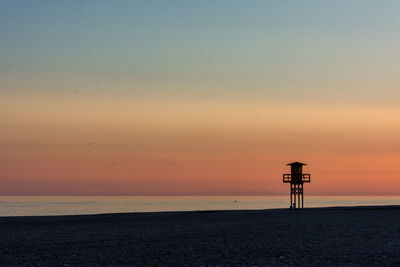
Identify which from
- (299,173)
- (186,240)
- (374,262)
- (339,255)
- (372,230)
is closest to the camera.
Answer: (374,262)

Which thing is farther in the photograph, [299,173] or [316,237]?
[299,173]

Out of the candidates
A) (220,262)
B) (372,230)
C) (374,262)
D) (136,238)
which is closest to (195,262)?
(220,262)

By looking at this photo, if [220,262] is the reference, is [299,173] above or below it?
above

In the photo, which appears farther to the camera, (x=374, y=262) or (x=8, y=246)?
(x=8, y=246)

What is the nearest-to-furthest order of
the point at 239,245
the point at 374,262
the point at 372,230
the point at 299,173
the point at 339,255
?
the point at 374,262 < the point at 339,255 < the point at 239,245 < the point at 372,230 < the point at 299,173

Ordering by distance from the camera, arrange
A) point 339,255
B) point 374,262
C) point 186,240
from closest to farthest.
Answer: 1. point 374,262
2. point 339,255
3. point 186,240

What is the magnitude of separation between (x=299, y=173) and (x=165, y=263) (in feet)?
197

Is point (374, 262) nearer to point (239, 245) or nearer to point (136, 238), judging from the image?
point (239, 245)

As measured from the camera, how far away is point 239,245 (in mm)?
22672

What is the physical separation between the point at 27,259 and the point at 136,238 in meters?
8.02

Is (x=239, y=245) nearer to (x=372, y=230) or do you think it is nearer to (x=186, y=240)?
(x=186, y=240)

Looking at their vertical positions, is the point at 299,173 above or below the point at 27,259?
above

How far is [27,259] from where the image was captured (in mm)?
19250

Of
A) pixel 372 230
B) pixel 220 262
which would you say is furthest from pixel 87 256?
pixel 372 230
